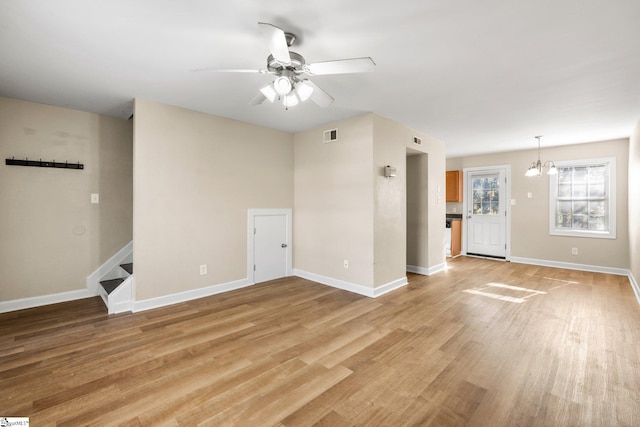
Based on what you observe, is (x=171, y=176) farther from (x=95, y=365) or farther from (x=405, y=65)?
(x=405, y=65)

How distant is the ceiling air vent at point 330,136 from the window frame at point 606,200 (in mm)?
4894

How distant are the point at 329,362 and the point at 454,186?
241 inches

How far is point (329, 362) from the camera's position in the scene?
228 cm

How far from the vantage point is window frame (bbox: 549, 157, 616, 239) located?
5.21 meters

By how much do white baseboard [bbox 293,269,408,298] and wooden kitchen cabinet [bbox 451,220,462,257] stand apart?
3.08 meters

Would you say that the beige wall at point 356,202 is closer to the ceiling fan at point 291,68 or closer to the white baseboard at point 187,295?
the white baseboard at point 187,295

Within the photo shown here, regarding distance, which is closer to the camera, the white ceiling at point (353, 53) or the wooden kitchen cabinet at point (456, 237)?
the white ceiling at point (353, 53)

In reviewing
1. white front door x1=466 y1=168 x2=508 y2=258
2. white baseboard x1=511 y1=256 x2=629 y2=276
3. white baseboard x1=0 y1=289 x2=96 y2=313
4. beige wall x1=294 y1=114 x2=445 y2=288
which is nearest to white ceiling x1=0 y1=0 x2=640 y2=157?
beige wall x1=294 y1=114 x2=445 y2=288

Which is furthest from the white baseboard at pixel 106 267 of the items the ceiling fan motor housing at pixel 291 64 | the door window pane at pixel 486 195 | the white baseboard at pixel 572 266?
the white baseboard at pixel 572 266

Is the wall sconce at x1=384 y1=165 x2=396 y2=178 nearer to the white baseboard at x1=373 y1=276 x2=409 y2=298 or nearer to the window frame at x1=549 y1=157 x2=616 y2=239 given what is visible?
the white baseboard at x1=373 y1=276 x2=409 y2=298

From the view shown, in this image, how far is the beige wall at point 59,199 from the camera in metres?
3.35

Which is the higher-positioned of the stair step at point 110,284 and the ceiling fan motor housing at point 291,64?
the ceiling fan motor housing at point 291,64

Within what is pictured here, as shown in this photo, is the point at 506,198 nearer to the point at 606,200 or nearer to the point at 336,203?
the point at 606,200

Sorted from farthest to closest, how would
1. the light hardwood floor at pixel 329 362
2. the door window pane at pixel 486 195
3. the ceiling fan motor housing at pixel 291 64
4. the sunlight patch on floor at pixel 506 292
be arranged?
the door window pane at pixel 486 195 → the sunlight patch on floor at pixel 506 292 → the ceiling fan motor housing at pixel 291 64 → the light hardwood floor at pixel 329 362
